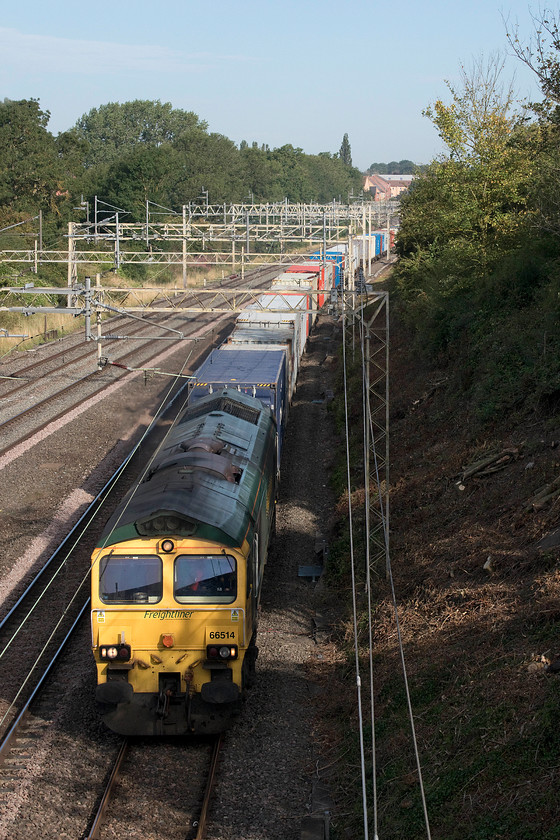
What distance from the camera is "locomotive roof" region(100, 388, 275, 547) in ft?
34.5

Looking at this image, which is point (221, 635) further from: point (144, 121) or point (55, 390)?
point (144, 121)

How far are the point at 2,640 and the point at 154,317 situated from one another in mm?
39656

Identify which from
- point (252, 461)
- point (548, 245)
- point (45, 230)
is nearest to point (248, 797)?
point (252, 461)

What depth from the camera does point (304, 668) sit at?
43.4ft

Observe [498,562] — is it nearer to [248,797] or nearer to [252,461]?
[252,461]

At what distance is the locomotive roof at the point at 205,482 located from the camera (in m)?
10.5

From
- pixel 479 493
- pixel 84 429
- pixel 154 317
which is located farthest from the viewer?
pixel 154 317

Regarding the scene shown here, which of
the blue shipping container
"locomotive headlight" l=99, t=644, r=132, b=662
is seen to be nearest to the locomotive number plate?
"locomotive headlight" l=99, t=644, r=132, b=662

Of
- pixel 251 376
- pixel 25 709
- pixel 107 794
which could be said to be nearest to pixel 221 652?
pixel 107 794

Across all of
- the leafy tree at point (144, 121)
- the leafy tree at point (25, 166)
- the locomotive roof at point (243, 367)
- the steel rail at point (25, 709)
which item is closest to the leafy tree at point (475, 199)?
the locomotive roof at point (243, 367)

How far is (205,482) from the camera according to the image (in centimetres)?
1168

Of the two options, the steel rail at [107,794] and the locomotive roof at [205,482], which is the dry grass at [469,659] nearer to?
the steel rail at [107,794]

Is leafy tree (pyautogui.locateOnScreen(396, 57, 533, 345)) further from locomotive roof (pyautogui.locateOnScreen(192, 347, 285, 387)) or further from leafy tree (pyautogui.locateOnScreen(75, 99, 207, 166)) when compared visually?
leafy tree (pyautogui.locateOnScreen(75, 99, 207, 166))

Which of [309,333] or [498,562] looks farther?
[309,333]
